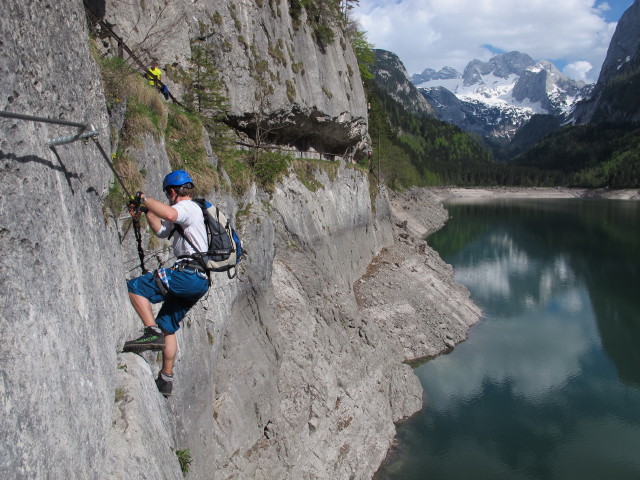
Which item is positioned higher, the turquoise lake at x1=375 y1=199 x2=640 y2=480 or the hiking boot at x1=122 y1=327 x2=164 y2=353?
the hiking boot at x1=122 y1=327 x2=164 y2=353

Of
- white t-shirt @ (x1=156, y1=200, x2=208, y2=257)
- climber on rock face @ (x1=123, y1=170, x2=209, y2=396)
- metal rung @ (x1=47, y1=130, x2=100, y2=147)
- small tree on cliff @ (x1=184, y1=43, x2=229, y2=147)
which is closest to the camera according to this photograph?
metal rung @ (x1=47, y1=130, x2=100, y2=147)

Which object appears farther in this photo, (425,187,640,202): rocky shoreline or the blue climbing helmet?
(425,187,640,202): rocky shoreline

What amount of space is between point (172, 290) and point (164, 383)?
1.59 meters

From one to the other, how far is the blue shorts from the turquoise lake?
41.7ft

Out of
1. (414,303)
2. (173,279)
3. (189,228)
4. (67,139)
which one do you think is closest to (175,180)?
(189,228)

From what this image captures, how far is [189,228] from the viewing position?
18.5 feet

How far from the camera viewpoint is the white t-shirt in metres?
5.54

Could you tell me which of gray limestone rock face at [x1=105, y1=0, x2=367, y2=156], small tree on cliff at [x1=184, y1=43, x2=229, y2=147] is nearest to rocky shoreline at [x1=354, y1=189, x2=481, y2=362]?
gray limestone rock face at [x1=105, y1=0, x2=367, y2=156]

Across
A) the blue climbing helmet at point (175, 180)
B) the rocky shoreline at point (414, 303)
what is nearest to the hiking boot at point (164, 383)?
the blue climbing helmet at point (175, 180)

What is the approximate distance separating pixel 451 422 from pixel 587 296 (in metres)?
24.0

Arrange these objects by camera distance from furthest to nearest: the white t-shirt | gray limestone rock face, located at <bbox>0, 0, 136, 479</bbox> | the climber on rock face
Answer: the climber on rock face, the white t-shirt, gray limestone rock face, located at <bbox>0, 0, 136, 479</bbox>

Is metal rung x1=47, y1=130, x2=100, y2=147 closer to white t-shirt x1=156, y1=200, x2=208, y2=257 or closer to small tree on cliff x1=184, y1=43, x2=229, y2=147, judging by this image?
white t-shirt x1=156, y1=200, x2=208, y2=257

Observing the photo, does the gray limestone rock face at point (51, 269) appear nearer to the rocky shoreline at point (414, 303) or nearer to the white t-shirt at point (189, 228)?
the white t-shirt at point (189, 228)

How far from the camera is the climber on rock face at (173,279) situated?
223 inches
